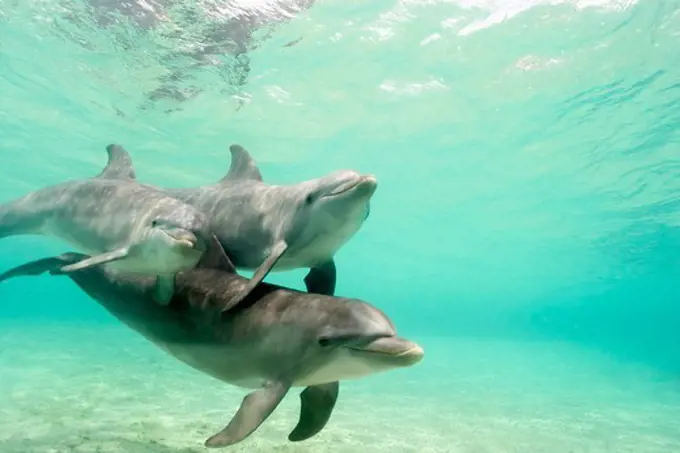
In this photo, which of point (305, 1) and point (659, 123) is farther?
point (659, 123)

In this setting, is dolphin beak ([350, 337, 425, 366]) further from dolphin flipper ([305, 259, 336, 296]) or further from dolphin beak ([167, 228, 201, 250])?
dolphin flipper ([305, 259, 336, 296])

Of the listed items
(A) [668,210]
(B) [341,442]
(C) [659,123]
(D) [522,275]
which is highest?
(D) [522,275]

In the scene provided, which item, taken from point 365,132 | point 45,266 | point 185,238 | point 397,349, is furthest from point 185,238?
point 365,132

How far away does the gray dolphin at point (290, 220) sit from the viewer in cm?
457

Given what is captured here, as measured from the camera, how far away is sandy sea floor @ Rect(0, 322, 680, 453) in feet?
26.0

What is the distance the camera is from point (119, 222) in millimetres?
5832

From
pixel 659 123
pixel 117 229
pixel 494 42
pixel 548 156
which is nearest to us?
pixel 117 229

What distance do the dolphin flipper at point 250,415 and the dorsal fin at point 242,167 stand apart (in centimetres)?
334

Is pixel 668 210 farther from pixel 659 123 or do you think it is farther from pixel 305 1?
pixel 305 1

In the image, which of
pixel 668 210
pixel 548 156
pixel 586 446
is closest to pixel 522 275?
pixel 668 210

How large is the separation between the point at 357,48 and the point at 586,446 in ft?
44.2

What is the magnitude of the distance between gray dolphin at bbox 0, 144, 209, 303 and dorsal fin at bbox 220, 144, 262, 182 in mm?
977

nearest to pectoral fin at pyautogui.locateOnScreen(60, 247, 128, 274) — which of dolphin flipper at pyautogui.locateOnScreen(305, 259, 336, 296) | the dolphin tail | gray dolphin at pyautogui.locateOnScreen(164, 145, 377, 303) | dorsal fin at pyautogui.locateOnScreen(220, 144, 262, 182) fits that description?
the dolphin tail

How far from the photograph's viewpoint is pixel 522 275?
75.8 m
